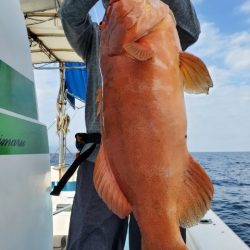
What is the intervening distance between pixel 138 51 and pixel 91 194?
1.07 m

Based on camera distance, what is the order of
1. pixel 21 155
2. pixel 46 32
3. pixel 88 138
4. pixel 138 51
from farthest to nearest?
pixel 46 32
pixel 88 138
pixel 21 155
pixel 138 51

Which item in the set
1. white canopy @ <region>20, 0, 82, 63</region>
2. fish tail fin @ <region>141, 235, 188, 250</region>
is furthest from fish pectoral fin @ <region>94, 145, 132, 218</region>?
white canopy @ <region>20, 0, 82, 63</region>

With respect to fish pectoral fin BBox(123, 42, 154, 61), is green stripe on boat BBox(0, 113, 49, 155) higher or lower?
lower

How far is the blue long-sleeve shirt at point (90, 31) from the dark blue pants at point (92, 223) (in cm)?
18

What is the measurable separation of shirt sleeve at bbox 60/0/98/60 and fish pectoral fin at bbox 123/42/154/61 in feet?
2.05

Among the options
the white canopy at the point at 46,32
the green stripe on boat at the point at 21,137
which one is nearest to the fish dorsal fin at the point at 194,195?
the green stripe on boat at the point at 21,137

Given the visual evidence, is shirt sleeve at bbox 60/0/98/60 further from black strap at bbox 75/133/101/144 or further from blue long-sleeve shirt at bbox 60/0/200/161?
black strap at bbox 75/133/101/144

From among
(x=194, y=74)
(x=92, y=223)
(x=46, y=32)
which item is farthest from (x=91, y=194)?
(x=46, y=32)

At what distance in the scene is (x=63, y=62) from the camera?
790 centimetres

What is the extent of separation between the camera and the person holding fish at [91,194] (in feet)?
6.83

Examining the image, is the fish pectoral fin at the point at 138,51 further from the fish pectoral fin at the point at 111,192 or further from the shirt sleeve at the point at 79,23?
the shirt sleeve at the point at 79,23

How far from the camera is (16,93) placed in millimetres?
2160

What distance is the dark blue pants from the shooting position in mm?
2164

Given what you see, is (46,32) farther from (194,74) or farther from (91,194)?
(194,74)
